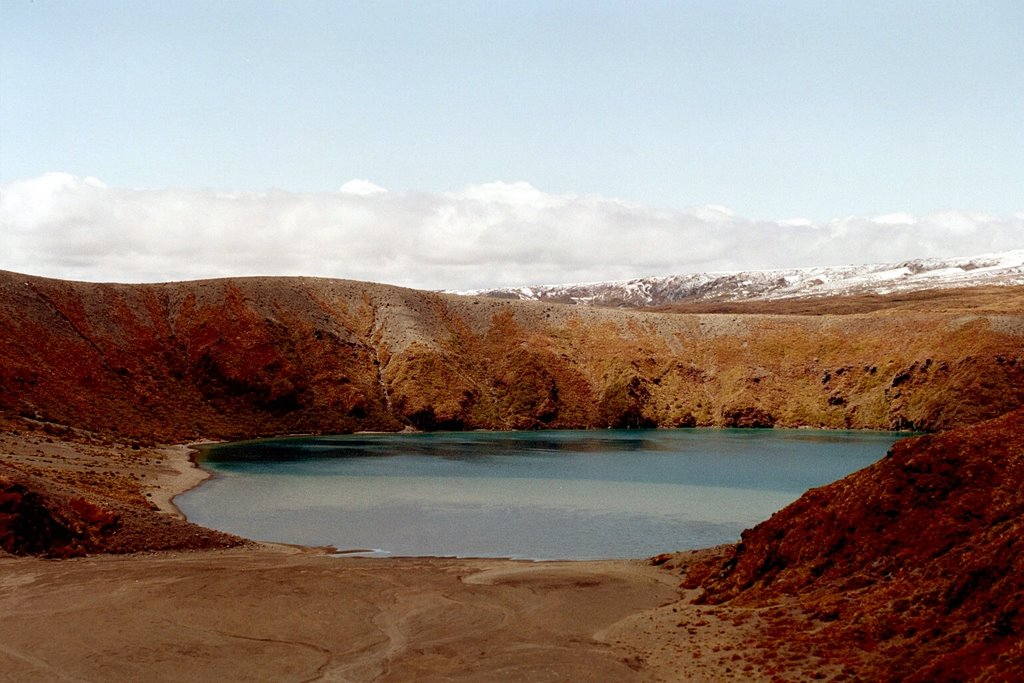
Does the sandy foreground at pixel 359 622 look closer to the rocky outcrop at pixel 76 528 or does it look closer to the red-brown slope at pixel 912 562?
the rocky outcrop at pixel 76 528

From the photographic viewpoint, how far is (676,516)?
41188mm

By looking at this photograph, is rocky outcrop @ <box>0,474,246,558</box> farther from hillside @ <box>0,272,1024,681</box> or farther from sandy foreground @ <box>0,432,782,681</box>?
sandy foreground @ <box>0,432,782,681</box>

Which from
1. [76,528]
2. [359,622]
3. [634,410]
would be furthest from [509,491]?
[634,410]

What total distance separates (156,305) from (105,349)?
1352 centimetres

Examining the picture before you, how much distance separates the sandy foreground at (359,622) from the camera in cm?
1858

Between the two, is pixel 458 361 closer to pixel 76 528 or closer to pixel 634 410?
pixel 634 410

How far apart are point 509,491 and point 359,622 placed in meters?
27.4

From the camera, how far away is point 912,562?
66.2 feet

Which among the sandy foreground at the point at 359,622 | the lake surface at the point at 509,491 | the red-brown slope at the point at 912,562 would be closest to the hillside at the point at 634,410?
the red-brown slope at the point at 912,562

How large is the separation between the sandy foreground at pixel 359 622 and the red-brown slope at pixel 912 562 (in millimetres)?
1728

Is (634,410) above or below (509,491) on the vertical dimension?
below

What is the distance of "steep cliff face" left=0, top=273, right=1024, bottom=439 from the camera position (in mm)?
86750

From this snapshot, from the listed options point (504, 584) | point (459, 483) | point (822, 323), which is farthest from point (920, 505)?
point (822, 323)

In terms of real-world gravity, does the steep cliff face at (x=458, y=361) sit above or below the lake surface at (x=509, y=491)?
above
